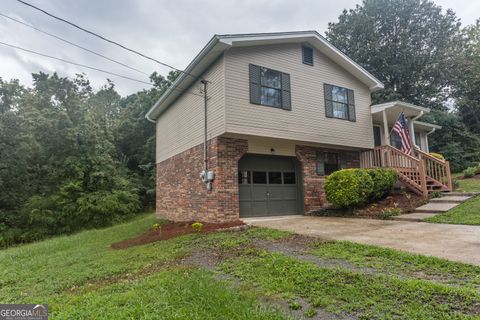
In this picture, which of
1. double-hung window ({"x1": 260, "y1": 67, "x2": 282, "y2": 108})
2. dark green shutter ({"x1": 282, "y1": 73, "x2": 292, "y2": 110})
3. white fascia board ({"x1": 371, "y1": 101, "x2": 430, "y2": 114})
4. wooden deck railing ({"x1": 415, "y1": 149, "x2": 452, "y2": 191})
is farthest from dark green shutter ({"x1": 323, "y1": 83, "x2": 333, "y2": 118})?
wooden deck railing ({"x1": 415, "y1": 149, "x2": 452, "y2": 191})

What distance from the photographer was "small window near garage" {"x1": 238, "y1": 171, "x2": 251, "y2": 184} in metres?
9.45

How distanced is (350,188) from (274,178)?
258 cm

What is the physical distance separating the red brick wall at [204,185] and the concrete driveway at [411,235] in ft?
5.62

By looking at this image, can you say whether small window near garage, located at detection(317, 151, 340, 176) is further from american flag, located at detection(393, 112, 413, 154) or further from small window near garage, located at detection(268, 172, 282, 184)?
american flag, located at detection(393, 112, 413, 154)

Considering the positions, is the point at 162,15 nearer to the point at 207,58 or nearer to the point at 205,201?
the point at 207,58

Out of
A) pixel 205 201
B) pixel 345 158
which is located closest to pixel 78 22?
pixel 205 201

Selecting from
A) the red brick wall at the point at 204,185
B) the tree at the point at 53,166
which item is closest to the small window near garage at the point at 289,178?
the red brick wall at the point at 204,185

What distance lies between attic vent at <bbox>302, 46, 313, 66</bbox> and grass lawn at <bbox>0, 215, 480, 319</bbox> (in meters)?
7.15

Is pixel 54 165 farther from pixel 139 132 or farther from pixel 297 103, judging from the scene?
pixel 297 103

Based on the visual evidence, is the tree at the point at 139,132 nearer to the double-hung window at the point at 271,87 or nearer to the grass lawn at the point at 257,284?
the double-hung window at the point at 271,87

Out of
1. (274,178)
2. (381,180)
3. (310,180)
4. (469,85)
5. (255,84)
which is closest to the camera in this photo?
(255,84)

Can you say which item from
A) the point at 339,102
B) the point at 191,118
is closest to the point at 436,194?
the point at 339,102

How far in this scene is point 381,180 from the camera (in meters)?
9.51

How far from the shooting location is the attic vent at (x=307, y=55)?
1040cm
